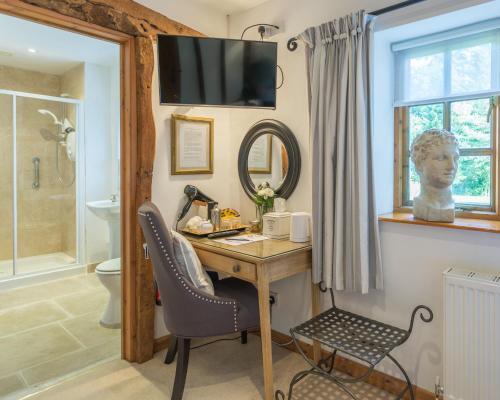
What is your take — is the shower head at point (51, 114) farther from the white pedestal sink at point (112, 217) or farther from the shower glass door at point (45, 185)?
the white pedestal sink at point (112, 217)

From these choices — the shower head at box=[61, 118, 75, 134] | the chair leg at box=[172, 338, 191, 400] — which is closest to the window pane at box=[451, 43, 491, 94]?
the chair leg at box=[172, 338, 191, 400]

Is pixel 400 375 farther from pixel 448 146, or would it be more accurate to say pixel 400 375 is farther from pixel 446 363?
pixel 448 146

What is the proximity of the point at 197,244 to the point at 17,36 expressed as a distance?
89.2 inches

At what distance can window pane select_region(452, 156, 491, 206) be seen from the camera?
193cm

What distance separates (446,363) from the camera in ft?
5.39

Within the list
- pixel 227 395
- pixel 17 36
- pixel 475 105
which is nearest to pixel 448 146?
pixel 475 105

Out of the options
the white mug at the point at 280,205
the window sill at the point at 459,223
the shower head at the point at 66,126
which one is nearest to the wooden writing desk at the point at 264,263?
the white mug at the point at 280,205

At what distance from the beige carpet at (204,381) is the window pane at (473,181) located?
116 centimetres

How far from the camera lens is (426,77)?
206 centimetres

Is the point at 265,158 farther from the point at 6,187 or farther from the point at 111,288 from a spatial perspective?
the point at 6,187

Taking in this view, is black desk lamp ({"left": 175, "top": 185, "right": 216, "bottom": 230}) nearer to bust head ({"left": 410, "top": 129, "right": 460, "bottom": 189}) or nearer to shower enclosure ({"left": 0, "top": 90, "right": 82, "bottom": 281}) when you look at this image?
bust head ({"left": 410, "top": 129, "right": 460, "bottom": 189})

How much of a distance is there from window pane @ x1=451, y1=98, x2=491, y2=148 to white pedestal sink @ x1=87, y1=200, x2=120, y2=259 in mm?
2677

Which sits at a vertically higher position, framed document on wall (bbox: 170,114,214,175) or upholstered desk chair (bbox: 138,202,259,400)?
framed document on wall (bbox: 170,114,214,175)

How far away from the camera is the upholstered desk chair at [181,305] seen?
1.78m
